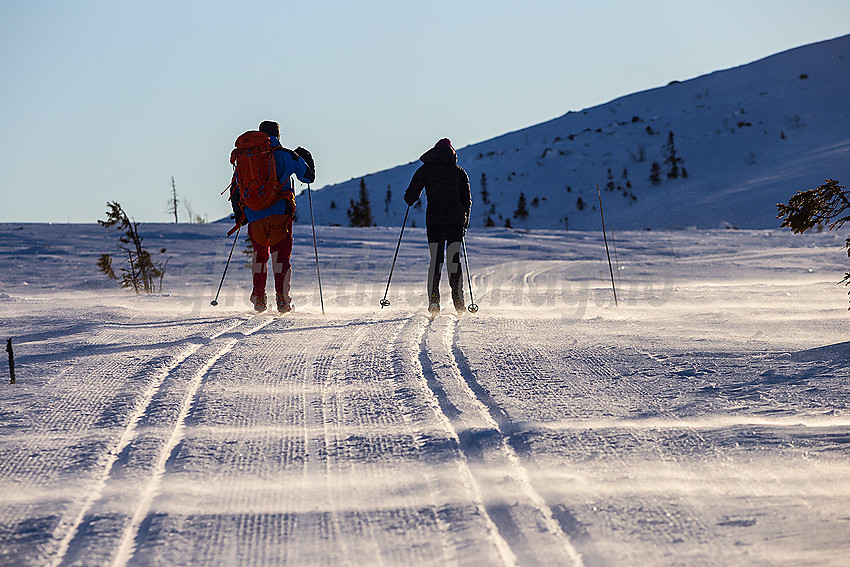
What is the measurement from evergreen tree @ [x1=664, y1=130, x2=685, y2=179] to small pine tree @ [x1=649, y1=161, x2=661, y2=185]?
1.90ft

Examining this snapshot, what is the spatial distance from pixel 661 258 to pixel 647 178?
28.6 m

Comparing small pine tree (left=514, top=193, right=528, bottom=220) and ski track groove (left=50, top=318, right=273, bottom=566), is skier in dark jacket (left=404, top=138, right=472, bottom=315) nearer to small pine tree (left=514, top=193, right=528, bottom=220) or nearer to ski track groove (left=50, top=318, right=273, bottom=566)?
ski track groove (left=50, top=318, right=273, bottom=566)

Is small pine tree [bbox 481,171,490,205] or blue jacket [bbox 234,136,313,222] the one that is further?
small pine tree [bbox 481,171,490,205]

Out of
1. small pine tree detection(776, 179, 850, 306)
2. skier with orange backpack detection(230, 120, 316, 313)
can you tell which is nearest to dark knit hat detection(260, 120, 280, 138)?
skier with orange backpack detection(230, 120, 316, 313)

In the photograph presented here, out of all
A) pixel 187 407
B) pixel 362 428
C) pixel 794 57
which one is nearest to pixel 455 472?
pixel 362 428

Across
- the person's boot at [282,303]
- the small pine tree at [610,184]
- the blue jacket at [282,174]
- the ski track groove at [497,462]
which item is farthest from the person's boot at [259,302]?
the small pine tree at [610,184]

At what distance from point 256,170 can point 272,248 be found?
2.65ft

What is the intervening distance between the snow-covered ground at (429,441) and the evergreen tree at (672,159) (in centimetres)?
4023

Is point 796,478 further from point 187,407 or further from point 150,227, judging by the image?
point 150,227

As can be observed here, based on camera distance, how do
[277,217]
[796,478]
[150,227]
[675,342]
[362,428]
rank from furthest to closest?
[150,227] → [277,217] → [675,342] → [362,428] → [796,478]

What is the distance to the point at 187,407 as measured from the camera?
11.7ft

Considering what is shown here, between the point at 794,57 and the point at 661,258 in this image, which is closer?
the point at 661,258

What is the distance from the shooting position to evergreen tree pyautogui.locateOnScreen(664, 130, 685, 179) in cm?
4518

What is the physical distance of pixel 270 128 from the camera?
7.86m
